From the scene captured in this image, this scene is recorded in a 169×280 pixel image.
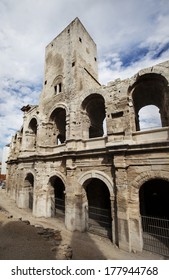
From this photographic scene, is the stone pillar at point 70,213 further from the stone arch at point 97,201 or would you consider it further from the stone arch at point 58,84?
the stone arch at point 58,84

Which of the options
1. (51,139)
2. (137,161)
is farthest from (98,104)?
(137,161)

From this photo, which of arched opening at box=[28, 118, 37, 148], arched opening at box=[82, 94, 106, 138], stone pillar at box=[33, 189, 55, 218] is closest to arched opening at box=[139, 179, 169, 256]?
arched opening at box=[82, 94, 106, 138]

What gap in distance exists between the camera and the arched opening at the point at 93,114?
10.7 meters

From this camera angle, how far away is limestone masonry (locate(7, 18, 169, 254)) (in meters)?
7.45

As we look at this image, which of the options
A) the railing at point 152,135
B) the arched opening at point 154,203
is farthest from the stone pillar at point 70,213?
the railing at point 152,135

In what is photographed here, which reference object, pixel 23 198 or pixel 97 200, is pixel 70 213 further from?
A: pixel 23 198

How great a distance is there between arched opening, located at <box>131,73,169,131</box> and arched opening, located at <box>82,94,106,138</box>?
8.20ft

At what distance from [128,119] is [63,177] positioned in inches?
232

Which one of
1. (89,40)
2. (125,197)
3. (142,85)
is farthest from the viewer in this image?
(89,40)

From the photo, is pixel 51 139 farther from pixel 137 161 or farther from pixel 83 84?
pixel 137 161

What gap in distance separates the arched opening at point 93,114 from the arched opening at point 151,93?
2499 mm

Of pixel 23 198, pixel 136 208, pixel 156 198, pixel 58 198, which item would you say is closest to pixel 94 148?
pixel 136 208

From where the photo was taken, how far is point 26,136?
15.4m

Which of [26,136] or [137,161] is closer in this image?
[137,161]
